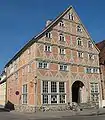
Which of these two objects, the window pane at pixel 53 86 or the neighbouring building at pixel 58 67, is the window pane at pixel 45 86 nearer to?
the neighbouring building at pixel 58 67

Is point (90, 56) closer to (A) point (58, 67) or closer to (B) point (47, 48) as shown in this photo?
(A) point (58, 67)

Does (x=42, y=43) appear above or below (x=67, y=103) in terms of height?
above

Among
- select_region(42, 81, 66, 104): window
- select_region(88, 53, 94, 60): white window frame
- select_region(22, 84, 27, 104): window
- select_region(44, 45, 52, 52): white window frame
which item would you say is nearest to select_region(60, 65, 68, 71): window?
select_region(42, 81, 66, 104): window

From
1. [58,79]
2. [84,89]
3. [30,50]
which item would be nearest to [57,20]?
[30,50]

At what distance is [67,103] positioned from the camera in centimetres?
2866

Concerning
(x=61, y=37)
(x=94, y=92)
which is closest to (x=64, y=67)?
(x=61, y=37)

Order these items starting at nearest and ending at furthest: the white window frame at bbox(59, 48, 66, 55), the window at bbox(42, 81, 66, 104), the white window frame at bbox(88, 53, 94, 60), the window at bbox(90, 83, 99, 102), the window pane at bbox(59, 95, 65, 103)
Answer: the window at bbox(42, 81, 66, 104) < the window pane at bbox(59, 95, 65, 103) < the white window frame at bbox(59, 48, 66, 55) < the window at bbox(90, 83, 99, 102) < the white window frame at bbox(88, 53, 94, 60)

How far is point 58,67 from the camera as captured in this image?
95.6 ft

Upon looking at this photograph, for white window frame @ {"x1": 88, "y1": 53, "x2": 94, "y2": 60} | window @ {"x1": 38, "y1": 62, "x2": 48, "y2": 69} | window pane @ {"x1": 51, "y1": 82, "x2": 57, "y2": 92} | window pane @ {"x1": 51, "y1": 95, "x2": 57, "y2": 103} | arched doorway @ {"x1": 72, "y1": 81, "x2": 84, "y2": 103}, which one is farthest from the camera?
white window frame @ {"x1": 88, "y1": 53, "x2": 94, "y2": 60}

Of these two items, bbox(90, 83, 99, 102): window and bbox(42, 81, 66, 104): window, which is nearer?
bbox(42, 81, 66, 104): window

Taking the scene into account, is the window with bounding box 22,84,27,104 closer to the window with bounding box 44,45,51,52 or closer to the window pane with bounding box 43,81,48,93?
the window pane with bounding box 43,81,48,93

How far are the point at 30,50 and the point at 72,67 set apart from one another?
6611mm

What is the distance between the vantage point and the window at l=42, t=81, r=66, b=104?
26.9 metres

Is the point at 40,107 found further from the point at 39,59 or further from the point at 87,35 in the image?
the point at 87,35
